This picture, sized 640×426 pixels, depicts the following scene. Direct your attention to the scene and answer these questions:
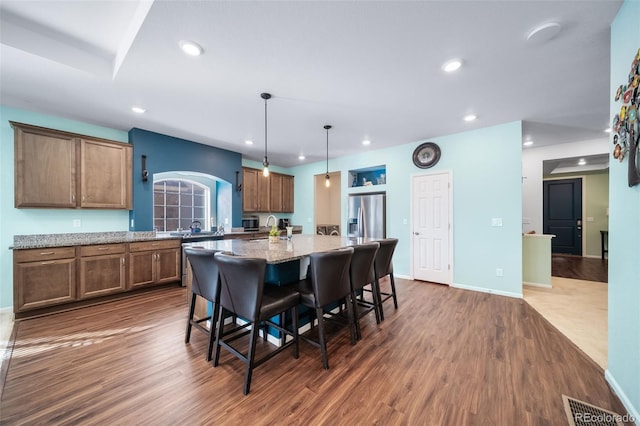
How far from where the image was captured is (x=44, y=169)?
3131mm

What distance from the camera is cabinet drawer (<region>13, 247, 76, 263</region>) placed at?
9.17 feet

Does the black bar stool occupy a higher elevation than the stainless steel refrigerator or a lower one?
lower

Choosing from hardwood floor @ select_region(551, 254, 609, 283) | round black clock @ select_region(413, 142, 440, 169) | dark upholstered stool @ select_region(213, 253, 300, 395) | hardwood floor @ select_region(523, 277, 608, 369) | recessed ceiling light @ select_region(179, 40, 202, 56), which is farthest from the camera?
hardwood floor @ select_region(551, 254, 609, 283)

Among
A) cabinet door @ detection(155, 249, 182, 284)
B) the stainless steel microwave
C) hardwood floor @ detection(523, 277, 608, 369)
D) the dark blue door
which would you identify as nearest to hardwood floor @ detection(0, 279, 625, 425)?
hardwood floor @ detection(523, 277, 608, 369)

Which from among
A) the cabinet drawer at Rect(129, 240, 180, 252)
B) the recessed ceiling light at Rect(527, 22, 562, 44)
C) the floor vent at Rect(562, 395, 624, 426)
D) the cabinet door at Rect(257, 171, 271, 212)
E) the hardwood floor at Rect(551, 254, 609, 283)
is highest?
the recessed ceiling light at Rect(527, 22, 562, 44)

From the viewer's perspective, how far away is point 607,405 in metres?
1.53

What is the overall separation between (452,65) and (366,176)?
3.64m

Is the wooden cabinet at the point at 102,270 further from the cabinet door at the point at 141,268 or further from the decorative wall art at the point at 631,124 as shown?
the decorative wall art at the point at 631,124

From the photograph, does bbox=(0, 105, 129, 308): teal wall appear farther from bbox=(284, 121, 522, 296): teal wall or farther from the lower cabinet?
bbox=(284, 121, 522, 296): teal wall

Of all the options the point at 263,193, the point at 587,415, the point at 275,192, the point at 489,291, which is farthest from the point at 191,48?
the point at 489,291

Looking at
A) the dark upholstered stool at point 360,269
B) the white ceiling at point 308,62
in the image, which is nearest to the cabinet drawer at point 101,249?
the white ceiling at point 308,62

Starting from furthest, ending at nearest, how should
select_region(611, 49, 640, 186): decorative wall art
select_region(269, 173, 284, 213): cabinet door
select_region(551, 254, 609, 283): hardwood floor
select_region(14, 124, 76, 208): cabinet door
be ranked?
select_region(269, 173, 284, 213): cabinet door, select_region(551, 254, 609, 283): hardwood floor, select_region(14, 124, 76, 208): cabinet door, select_region(611, 49, 640, 186): decorative wall art

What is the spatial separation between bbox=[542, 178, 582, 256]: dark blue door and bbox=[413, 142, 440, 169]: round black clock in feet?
16.1

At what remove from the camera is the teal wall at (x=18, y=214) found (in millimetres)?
3057
